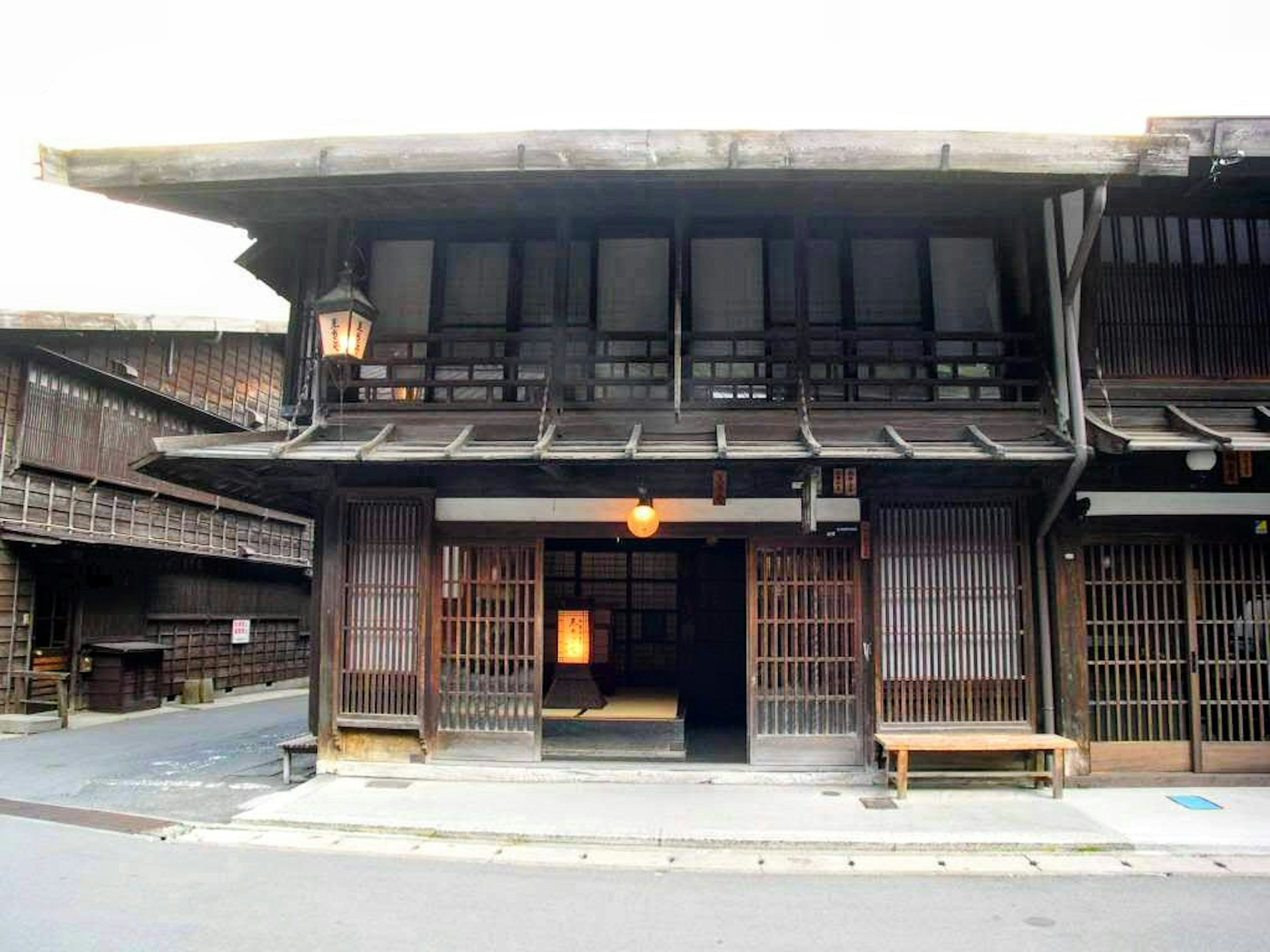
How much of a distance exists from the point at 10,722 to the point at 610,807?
1409cm

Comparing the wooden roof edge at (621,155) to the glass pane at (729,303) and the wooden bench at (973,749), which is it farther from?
the wooden bench at (973,749)

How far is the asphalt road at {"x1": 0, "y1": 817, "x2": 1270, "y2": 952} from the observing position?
584 cm

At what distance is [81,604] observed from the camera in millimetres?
19875

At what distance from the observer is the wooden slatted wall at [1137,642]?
10.2 metres

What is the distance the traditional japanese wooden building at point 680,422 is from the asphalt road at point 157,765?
1599 mm

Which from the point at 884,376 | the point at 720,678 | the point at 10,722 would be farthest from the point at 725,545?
the point at 10,722

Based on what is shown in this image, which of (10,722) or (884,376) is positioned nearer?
(884,376)

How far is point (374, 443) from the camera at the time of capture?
965cm

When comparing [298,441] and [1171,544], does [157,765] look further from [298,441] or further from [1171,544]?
[1171,544]

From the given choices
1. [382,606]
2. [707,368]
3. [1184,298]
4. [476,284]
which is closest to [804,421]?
[707,368]

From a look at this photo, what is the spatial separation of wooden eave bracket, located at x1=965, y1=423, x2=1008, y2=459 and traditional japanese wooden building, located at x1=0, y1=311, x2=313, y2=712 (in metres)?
12.5

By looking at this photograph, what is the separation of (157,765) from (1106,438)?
13.7 meters

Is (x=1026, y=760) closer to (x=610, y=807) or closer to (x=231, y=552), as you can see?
(x=610, y=807)

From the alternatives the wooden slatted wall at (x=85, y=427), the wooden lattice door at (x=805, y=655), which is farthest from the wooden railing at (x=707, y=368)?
the wooden slatted wall at (x=85, y=427)
